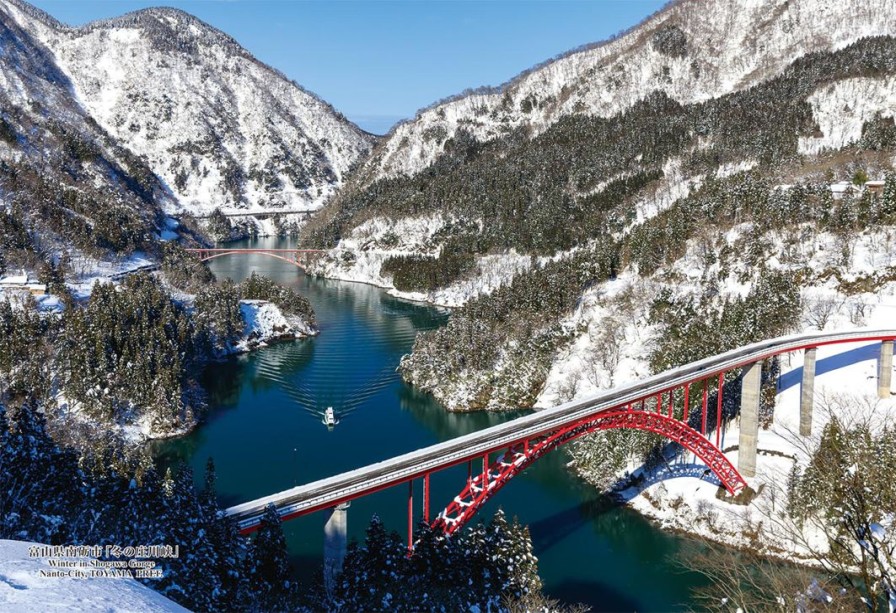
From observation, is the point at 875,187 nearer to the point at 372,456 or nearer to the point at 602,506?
the point at 602,506

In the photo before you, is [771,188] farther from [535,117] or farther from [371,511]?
[535,117]

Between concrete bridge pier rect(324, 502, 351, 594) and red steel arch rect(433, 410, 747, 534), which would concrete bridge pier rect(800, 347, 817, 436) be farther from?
concrete bridge pier rect(324, 502, 351, 594)

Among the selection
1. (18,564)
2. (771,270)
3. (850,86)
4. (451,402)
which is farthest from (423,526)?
(850,86)

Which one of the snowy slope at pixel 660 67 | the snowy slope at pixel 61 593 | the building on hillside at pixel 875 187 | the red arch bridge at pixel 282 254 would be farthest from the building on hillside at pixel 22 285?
the snowy slope at pixel 660 67

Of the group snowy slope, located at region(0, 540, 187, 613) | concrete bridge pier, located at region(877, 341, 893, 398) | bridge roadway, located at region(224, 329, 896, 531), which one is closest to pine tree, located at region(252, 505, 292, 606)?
bridge roadway, located at region(224, 329, 896, 531)

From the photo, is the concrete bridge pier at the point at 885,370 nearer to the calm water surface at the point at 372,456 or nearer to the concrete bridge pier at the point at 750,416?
the concrete bridge pier at the point at 750,416

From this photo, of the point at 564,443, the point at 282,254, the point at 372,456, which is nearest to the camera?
the point at 564,443

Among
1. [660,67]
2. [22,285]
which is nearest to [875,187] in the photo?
[22,285]
